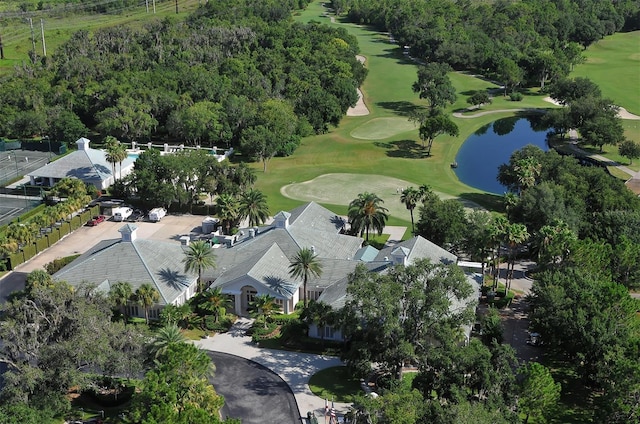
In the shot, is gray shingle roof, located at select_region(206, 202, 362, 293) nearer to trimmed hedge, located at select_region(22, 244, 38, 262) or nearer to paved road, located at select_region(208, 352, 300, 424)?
paved road, located at select_region(208, 352, 300, 424)

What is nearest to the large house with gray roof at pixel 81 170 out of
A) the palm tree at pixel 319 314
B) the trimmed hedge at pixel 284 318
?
the trimmed hedge at pixel 284 318

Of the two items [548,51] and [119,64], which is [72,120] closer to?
[119,64]

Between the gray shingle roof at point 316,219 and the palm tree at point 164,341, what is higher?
the palm tree at point 164,341

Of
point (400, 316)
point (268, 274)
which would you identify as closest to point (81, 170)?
point (268, 274)

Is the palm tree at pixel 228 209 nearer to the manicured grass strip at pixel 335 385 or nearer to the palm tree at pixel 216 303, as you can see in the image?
the palm tree at pixel 216 303

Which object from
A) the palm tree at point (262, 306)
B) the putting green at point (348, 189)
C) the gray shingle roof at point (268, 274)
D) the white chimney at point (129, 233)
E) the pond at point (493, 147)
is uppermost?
the white chimney at point (129, 233)

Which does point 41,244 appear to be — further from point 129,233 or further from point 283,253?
point 283,253
